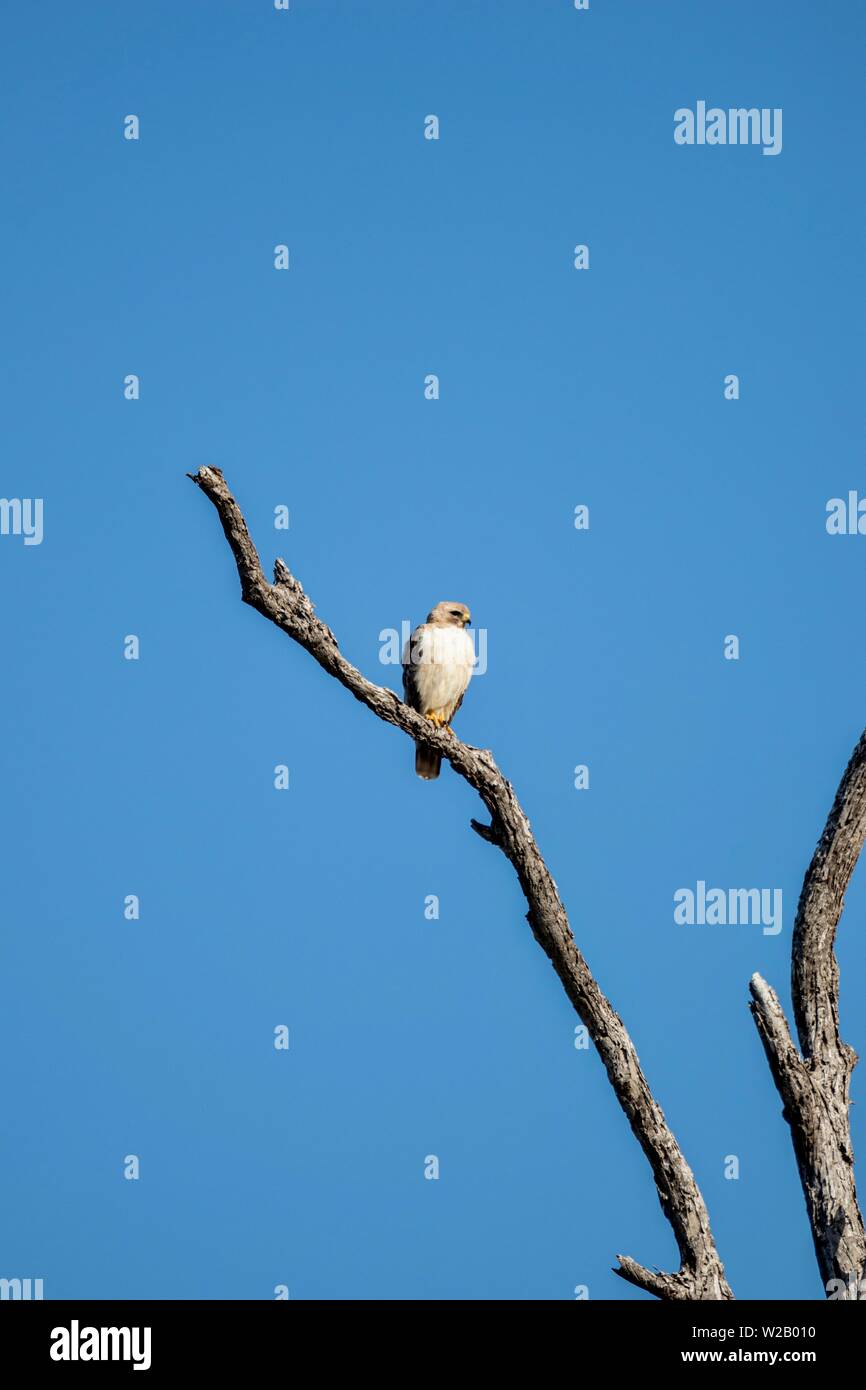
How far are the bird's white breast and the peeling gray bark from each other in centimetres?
407

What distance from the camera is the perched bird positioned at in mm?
12289

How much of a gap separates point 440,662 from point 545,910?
3.72m

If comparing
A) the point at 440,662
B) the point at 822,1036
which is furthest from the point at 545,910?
the point at 440,662

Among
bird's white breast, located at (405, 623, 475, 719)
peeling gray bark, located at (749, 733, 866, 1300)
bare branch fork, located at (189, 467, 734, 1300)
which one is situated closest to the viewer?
bare branch fork, located at (189, 467, 734, 1300)

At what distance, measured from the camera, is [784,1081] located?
8.71m

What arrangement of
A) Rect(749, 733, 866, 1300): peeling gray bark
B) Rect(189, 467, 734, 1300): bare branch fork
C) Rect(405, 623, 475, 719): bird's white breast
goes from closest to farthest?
Rect(189, 467, 734, 1300): bare branch fork → Rect(749, 733, 866, 1300): peeling gray bark → Rect(405, 623, 475, 719): bird's white breast

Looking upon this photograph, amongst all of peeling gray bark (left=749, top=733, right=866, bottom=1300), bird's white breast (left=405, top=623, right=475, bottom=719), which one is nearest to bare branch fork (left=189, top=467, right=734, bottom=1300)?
peeling gray bark (left=749, top=733, right=866, bottom=1300)

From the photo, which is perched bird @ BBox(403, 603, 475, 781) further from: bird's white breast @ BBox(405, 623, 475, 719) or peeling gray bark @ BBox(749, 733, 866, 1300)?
peeling gray bark @ BBox(749, 733, 866, 1300)
